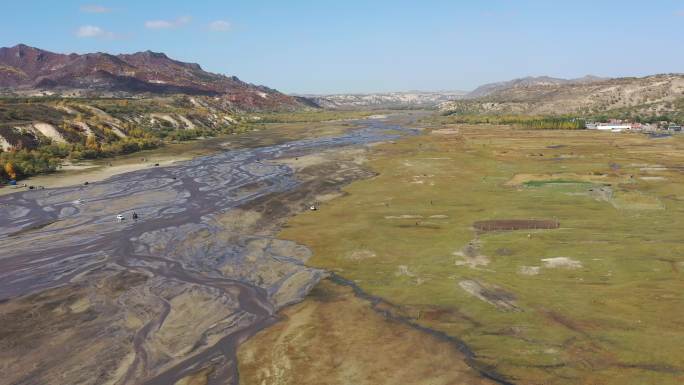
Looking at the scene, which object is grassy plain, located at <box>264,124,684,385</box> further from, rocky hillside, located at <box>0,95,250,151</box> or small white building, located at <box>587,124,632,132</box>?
small white building, located at <box>587,124,632,132</box>

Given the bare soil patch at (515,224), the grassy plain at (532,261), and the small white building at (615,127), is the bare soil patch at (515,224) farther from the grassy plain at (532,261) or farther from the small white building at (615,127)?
the small white building at (615,127)

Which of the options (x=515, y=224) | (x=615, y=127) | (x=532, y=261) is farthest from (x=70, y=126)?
(x=615, y=127)

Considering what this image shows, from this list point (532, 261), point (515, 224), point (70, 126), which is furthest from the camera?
point (70, 126)

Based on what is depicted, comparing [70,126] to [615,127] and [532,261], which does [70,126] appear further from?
[615,127]

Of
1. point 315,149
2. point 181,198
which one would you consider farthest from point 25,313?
point 315,149

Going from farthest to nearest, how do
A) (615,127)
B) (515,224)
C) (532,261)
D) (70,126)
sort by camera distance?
(615,127)
(70,126)
(515,224)
(532,261)

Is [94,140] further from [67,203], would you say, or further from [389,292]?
[389,292]

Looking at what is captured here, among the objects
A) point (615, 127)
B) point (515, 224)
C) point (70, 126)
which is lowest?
point (515, 224)

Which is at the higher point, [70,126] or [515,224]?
[70,126]

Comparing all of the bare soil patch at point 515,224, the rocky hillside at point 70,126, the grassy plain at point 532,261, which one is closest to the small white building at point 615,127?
the grassy plain at point 532,261
